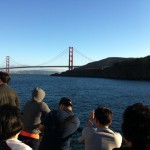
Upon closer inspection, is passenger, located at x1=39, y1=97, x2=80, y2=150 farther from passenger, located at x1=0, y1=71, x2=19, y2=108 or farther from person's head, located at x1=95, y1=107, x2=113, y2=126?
passenger, located at x1=0, y1=71, x2=19, y2=108

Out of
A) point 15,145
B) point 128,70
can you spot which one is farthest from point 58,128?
point 128,70

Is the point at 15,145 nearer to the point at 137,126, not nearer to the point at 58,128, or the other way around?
the point at 137,126

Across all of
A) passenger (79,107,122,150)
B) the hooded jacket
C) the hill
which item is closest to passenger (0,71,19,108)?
the hooded jacket

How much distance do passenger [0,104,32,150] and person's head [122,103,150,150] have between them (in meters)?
0.76

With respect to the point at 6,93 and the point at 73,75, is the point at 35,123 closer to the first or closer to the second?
the point at 6,93

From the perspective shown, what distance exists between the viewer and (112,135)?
3.33 meters

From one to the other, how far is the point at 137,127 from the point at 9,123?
89cm

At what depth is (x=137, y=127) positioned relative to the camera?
1.95 meters

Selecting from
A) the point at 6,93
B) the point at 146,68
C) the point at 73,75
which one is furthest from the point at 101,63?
the point at 6,93

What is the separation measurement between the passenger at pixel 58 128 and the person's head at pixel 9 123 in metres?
1.54

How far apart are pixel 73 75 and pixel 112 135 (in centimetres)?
11730

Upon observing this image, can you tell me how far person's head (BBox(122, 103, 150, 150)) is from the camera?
1.94 meters

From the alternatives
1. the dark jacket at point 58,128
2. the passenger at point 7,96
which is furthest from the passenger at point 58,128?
the passenger at point 7,96

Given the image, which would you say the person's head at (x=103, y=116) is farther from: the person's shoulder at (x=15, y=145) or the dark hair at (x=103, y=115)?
the person's shoulder at (x=15, y=145)
